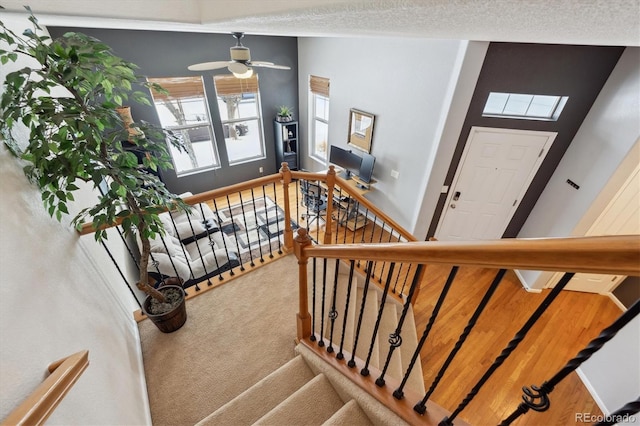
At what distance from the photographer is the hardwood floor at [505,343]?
230 cm

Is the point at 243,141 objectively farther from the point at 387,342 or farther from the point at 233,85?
the point at 387,342

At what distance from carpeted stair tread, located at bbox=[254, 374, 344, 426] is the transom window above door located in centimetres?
344

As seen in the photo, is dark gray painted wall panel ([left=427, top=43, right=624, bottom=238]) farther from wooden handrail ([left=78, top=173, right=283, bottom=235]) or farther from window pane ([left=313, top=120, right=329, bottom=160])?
window pane ([left=313, top=120, right=329, bottom=160])

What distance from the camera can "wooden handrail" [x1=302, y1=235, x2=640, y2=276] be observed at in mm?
431

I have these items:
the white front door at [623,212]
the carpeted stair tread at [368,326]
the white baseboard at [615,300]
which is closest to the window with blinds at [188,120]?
the carpeted stair tread at [368,326]

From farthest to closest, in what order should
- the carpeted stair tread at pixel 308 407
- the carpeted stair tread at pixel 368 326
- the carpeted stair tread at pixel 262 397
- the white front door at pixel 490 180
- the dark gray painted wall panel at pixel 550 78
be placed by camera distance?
1. the white front door at pixel 490 180
2. the dark gray painted wall panel at pixel 550 78
3. the carpeted stair tread at pixel 368 326
4. the carpeted stair tread at pixel 262 397
5. the carpeted stair tread at pixel 308 407

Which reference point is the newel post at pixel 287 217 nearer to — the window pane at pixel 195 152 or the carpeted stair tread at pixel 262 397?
the carpeted stair tread at pixel 262 397

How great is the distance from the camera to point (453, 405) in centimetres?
228

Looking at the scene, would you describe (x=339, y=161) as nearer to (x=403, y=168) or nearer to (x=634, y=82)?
(x=403, y=168)

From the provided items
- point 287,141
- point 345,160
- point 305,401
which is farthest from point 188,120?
point 305,401

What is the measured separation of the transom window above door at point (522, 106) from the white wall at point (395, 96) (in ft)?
1.78

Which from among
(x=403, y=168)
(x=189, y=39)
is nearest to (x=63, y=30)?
(x=189, y=39)

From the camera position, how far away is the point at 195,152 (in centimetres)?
551

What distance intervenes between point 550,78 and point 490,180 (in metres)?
1.27
